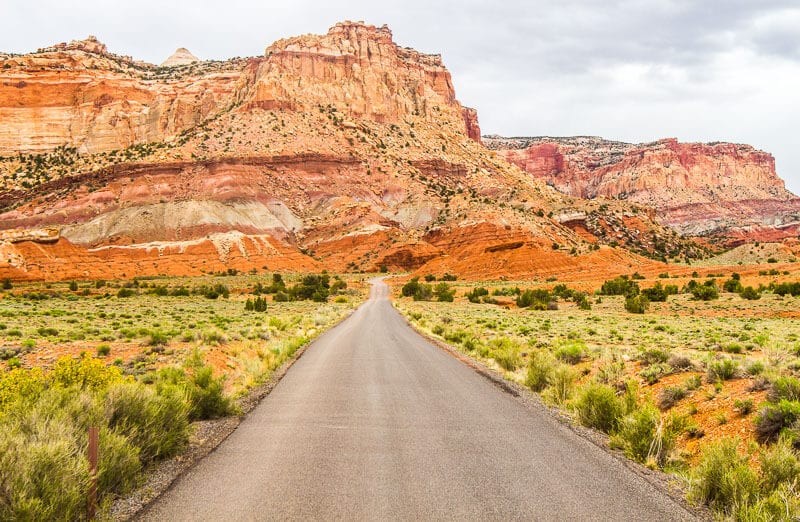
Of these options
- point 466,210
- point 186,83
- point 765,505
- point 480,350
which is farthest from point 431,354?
point 186,83

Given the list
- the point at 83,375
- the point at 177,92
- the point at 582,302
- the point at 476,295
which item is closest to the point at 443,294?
the point at 476,295

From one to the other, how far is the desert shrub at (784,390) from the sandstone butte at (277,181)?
70430 mm

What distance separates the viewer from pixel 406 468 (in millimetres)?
6383

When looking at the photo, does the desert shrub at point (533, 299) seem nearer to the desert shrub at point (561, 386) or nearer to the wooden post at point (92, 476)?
the desert shrub at point (561, 386)

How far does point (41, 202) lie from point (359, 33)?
312 feet

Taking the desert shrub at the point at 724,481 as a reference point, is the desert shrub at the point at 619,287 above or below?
below

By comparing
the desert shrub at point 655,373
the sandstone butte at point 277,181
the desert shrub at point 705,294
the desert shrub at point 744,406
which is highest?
the sandstone butte at point 277,181

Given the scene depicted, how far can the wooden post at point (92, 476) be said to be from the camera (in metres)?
4.98

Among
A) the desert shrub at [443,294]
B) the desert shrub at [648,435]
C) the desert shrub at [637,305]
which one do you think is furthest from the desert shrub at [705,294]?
the desert shrub at [648,435]

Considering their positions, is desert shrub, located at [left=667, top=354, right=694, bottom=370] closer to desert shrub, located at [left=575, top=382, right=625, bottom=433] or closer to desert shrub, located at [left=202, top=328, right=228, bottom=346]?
desert shrub, located at [left=575, top=382, right=625, bottom=433]

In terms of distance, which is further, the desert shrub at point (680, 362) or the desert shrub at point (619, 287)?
the desert shrub at point (619, 287)

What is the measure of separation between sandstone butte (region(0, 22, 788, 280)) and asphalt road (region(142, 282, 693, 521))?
234 feet

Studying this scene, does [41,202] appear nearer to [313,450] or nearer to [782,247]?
[313,450]

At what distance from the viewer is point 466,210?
101500mm
